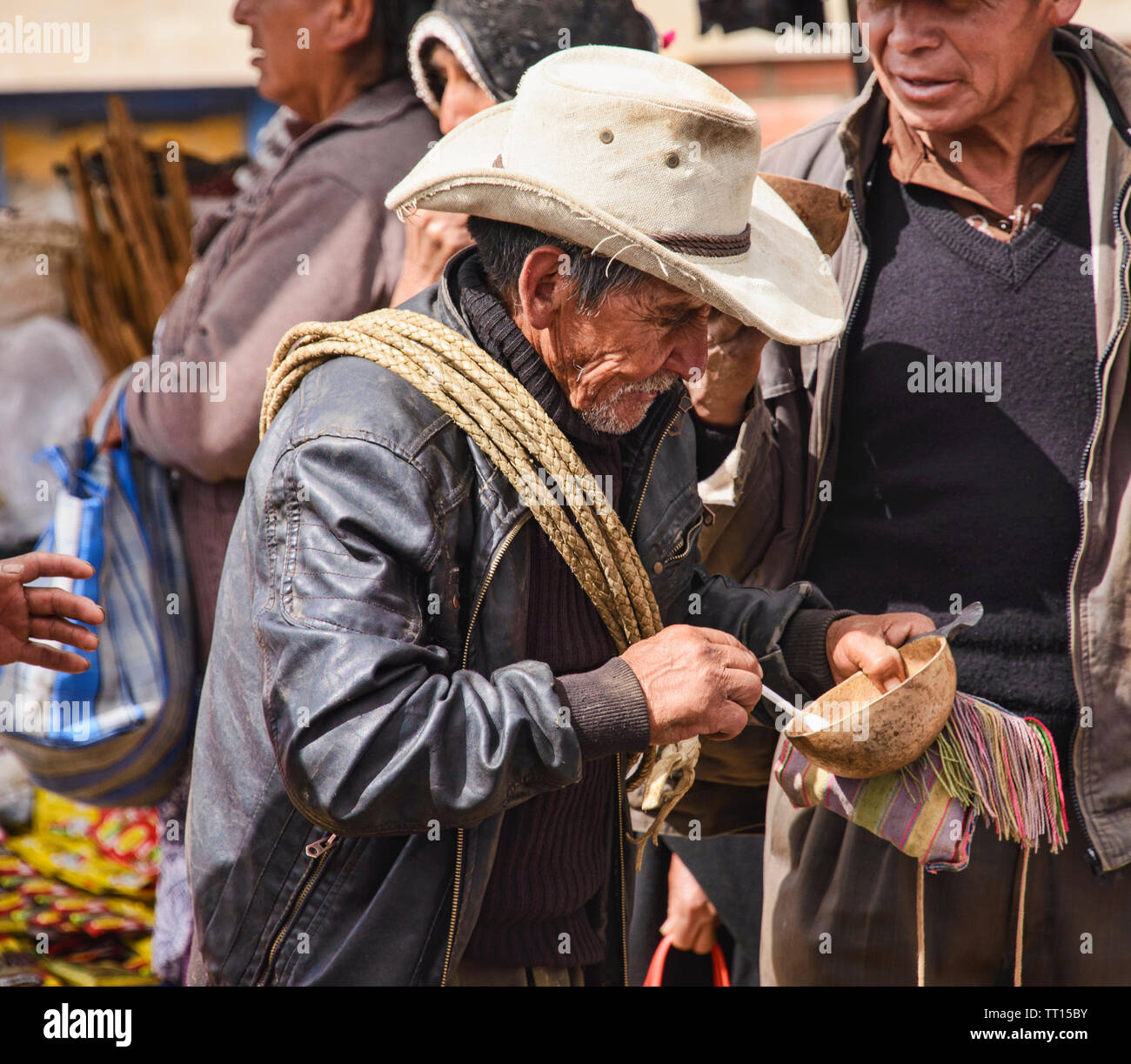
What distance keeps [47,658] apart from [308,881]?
27.4 inches

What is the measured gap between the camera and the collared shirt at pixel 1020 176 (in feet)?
8.86

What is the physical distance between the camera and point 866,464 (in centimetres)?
276

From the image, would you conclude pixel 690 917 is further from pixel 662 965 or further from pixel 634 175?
pixel 634 175

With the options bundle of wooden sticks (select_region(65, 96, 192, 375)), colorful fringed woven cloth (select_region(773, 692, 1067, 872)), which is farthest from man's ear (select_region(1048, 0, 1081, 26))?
bundle of wooden sticks (select_region(65, 96, 192, 375))

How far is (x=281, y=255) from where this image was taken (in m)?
3.01

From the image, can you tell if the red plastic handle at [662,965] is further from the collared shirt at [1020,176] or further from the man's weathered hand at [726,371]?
the collared shirt at [1020,176]

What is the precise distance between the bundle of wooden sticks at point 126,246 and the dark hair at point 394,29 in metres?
1.42

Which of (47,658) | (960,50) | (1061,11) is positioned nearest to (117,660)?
(47,658)

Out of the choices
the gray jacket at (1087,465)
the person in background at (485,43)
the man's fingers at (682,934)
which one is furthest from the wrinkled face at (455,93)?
the man's fingers at (682,934)

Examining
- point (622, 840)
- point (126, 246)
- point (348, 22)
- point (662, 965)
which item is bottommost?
point (662, 965)

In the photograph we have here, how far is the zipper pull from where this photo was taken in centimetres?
194

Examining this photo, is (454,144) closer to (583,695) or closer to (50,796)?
(583,695)
